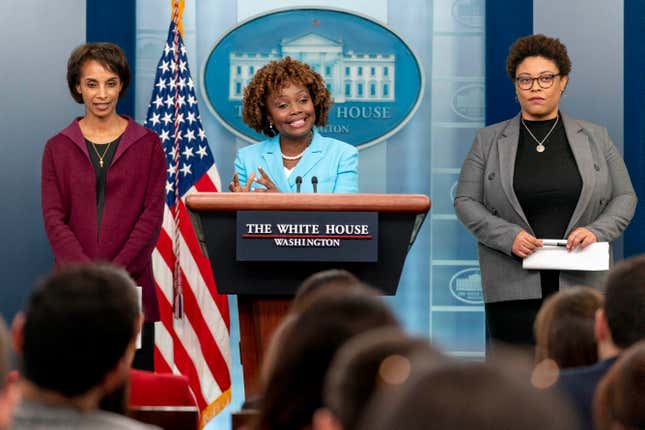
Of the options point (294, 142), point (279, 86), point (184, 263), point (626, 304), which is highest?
point (279, 86)

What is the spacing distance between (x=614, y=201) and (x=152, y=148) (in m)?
2.15

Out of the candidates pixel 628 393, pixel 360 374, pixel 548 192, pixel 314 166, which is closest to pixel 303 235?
pixel 314 166

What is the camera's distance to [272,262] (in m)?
3.64

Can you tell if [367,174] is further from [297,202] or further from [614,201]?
[297,202]

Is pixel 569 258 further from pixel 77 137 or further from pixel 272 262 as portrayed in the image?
pixel 77 137

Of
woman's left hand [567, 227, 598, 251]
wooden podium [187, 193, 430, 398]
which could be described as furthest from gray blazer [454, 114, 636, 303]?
wooden podium [187, 193, 430, 398]

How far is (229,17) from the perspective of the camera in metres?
6.12

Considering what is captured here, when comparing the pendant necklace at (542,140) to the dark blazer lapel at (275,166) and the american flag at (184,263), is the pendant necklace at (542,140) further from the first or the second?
the american flag at (184,263)

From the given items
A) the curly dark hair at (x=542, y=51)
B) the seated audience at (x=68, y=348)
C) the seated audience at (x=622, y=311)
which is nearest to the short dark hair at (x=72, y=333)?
the seated audience at (x=68, y=348)

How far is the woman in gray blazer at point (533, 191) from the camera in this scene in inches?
183

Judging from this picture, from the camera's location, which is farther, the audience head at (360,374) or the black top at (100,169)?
the black top at (100,169)

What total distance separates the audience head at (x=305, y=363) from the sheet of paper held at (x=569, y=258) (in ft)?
9.57

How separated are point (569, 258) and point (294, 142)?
132cm

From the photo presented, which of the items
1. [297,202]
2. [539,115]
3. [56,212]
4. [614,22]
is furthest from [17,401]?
[614,22]
